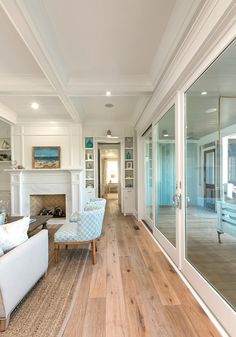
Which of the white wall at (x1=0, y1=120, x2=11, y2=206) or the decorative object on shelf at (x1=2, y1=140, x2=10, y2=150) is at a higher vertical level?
the decorative object on shelf at (x1=2, y1=140, x2=10, y2=150)

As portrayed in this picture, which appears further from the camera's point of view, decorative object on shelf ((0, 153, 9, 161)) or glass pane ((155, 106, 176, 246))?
decorative object on shelf ((0, 153, 9, 161))

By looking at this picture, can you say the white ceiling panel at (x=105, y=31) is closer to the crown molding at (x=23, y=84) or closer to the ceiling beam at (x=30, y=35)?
the ceiling beam at (x=30, y=35)

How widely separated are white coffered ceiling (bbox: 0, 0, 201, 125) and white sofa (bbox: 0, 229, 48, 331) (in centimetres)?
210

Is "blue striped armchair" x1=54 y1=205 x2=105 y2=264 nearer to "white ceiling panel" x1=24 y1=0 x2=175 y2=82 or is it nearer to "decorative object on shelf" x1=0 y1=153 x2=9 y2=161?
"white ceiling panel" x1=24 y1=0 x2=175 y2=82

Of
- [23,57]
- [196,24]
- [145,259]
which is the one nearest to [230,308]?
[145,259]

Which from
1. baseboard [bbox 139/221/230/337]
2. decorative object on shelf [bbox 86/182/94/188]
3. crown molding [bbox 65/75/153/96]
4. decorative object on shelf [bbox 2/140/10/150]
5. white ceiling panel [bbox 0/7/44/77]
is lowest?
baseboard [bbox 139/221/230/337]

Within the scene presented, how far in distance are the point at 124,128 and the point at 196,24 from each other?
441cm

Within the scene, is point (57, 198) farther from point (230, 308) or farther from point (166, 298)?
point (230, 308)

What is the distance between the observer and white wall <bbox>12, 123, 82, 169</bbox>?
5539mm

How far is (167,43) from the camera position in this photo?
238 cm

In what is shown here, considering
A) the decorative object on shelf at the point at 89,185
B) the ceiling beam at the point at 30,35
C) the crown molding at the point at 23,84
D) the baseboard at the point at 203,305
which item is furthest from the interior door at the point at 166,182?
the decorative object on shelf at the point at 89,185

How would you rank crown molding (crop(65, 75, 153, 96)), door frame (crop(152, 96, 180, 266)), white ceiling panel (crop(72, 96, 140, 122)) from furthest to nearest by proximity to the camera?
white ceiling panel (crop(72, 96, 140, 122)) < crown molding (crop(65, 75, 153, 96)) < door frame (crop(152, 96, 180, 266))

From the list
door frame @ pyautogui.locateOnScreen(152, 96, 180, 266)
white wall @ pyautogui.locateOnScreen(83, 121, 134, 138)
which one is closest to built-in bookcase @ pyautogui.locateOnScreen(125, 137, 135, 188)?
white wall @ pyautogui.locateOnScreen(83, 121, 134, 138)

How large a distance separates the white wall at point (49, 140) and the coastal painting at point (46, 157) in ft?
0.34
